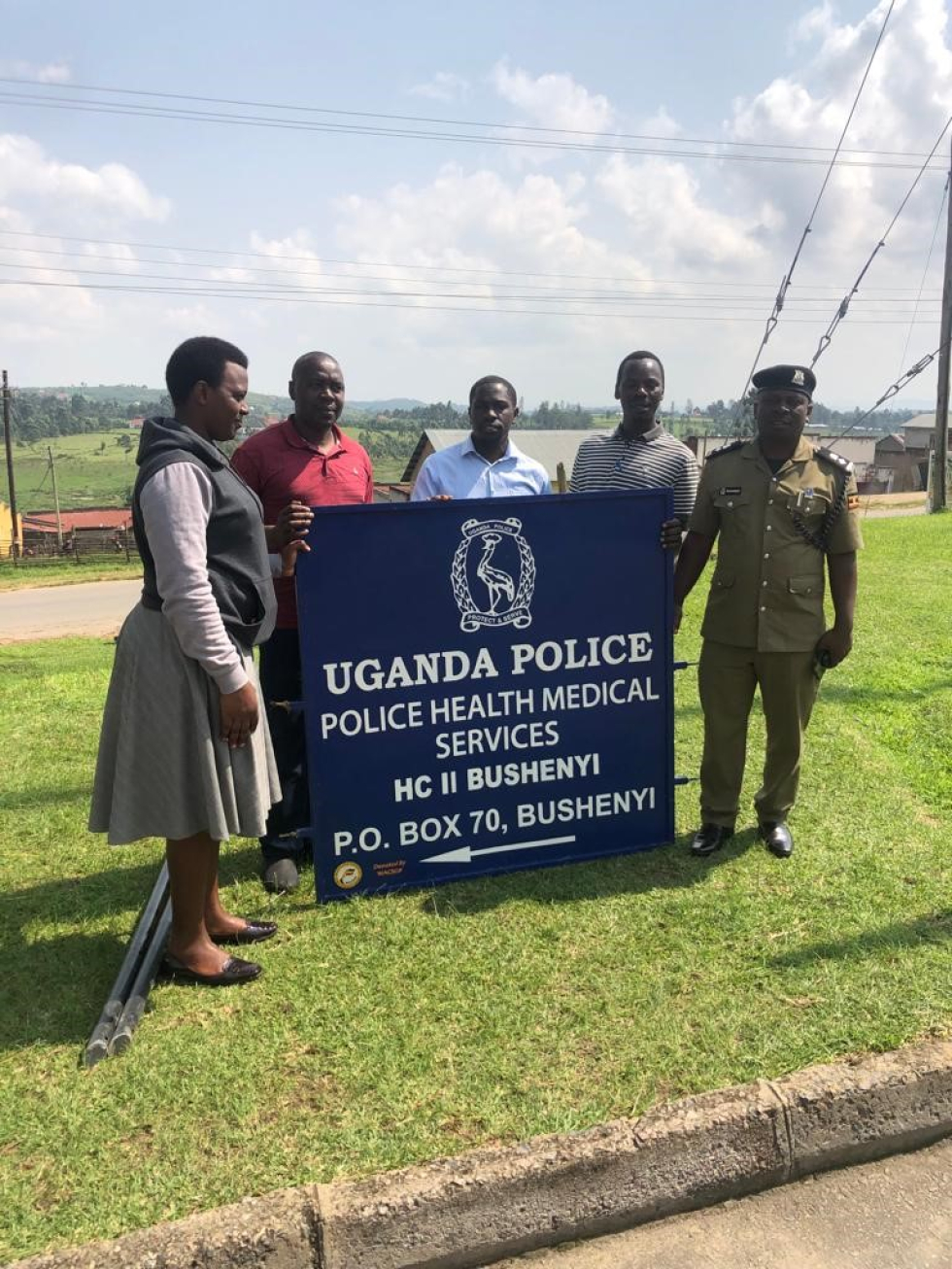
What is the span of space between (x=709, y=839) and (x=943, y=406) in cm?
2479

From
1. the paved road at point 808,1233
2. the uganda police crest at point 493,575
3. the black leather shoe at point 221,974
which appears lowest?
the paved road at point 808,1233

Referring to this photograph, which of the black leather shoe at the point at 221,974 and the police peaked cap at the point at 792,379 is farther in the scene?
the police peaked cap at the point at 792,379

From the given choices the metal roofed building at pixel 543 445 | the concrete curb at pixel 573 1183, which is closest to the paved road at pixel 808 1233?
the concrete curb at pixel 573 1183

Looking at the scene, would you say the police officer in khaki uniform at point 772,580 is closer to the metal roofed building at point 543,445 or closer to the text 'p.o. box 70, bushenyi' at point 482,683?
the text 'p.o. box 70, bushenyi' at point 482,683

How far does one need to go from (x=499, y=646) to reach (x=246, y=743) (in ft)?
3.38

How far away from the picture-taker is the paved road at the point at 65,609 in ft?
53.5

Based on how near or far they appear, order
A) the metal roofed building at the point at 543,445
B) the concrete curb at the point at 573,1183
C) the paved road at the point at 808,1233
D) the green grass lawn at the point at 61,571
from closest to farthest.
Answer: the concrete curb at the point at 573,1183, the paved road at the point at 808,1233, the green grass lawn at the point at 61,571, the metal roofed building at the point at 543,445

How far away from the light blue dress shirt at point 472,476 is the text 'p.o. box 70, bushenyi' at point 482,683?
0.42m

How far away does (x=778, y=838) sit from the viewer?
372cm

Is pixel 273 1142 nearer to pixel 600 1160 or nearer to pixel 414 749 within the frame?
pixel 600 1160

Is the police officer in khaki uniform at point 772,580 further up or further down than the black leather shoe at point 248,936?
further up

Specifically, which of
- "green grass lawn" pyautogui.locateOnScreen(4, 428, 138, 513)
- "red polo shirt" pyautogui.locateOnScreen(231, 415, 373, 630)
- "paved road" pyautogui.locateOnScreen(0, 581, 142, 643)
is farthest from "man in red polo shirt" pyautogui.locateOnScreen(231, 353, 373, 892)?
"green grass lawn" pyautogui.locateOnScreen(4, 428, 138, 513)

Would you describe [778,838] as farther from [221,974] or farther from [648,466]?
[221,974]

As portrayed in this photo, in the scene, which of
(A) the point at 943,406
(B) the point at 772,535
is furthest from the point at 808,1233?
(A) the point at 943,406
